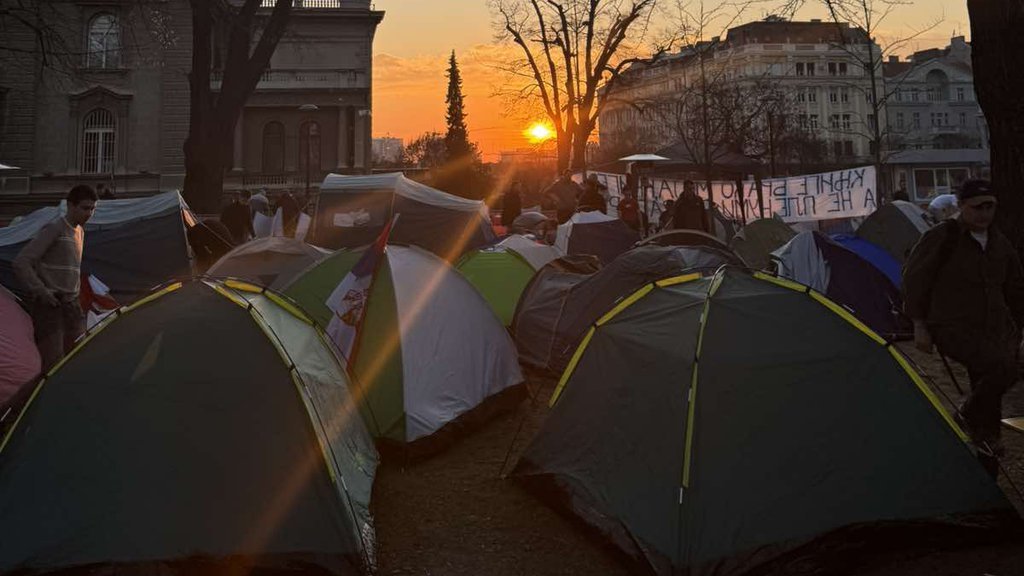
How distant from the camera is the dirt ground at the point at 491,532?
3.42 meters

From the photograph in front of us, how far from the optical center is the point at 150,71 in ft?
108

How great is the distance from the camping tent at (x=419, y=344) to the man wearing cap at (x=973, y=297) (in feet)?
10.8

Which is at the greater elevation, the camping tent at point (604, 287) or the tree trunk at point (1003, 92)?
the tree trunk at point (1003, 92)

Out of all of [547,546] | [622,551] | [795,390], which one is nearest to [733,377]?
[795,390]

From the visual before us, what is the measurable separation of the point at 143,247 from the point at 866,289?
36.3 ft

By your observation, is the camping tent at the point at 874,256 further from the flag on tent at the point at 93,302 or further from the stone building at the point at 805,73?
the stone building at the point at 805,73

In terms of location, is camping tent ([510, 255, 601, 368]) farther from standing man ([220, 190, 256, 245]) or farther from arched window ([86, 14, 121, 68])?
arched window ([86, 14, 121, 68])

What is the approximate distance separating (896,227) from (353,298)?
1017cm

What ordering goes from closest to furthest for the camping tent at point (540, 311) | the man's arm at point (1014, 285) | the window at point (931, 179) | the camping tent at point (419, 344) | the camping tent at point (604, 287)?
1. the man's arm at point (1014, 285)
2. the camping tent at point (419, 344)
3. the camping tent at point (604, 287)
4. the camping tent at point (540, 311)
5. the window at point (931, 179)

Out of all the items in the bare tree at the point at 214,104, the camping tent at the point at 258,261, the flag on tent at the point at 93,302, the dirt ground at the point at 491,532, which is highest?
the bare tree at the point at 214,104

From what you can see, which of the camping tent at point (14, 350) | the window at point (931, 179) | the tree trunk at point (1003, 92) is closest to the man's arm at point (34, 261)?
the camping tent at point (14, 350)

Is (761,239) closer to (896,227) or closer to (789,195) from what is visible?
(896,227)

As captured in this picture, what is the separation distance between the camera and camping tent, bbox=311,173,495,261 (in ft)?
39.6

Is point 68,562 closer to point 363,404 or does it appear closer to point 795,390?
point 363,404
